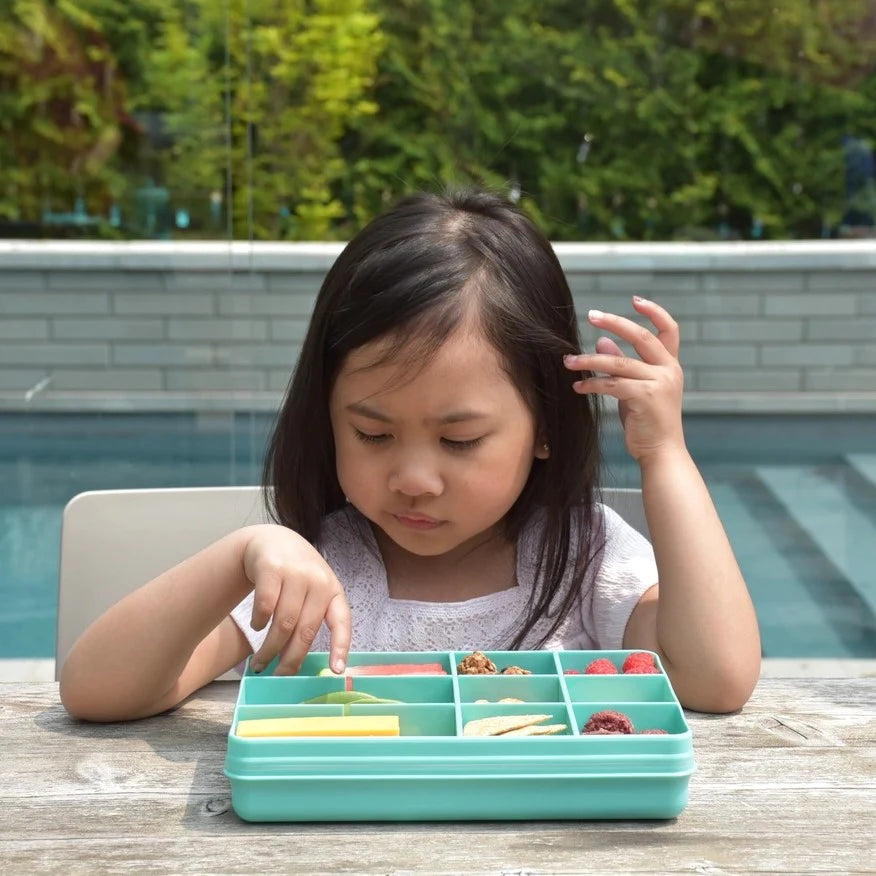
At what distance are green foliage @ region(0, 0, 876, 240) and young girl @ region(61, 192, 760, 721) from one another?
2.29 meters

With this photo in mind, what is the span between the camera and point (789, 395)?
4.04 meters

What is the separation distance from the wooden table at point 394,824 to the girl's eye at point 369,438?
0.30m

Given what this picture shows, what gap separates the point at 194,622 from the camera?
4.04 ft

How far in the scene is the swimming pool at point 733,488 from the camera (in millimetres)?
3844

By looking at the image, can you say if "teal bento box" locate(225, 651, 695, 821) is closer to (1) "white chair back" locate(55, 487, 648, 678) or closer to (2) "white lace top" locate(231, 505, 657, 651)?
(2) "white lace top" locate(231, 505, 657, 651)

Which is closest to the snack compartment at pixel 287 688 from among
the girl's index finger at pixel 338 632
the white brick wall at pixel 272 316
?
the girl's index finger at pixel 338 632

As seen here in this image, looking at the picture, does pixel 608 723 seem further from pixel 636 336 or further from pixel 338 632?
pixel 636 336

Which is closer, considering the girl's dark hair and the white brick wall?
the girl's dark hair

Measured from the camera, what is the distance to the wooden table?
2.96 ft

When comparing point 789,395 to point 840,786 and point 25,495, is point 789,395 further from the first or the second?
point 840,786

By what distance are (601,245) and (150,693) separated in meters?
2.88

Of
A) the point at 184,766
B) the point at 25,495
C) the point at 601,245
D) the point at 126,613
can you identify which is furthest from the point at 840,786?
the point at 25,495

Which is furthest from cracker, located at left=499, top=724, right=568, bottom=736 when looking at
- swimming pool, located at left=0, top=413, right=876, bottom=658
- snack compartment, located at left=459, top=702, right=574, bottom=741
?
swimming pool, located at left=0, top=413, right=876, bottom=658

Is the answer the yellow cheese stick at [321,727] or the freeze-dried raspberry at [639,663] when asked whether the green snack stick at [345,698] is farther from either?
the freeze-dried raspberry at [639,663]
